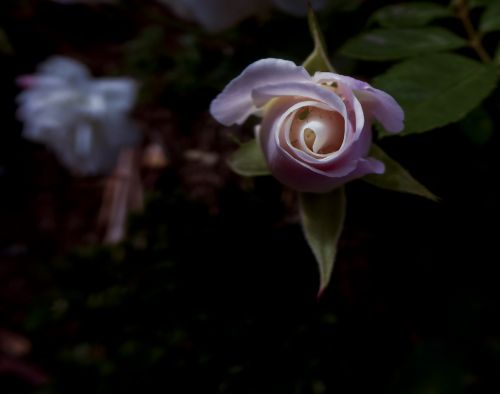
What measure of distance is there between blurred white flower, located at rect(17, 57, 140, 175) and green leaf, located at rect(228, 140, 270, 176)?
725 mm

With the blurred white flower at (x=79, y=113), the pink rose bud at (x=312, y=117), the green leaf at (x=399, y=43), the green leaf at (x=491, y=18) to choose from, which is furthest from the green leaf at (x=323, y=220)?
the blurred white flower at (x=79, y=113)

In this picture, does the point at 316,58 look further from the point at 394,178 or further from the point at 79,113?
the point at 79,113

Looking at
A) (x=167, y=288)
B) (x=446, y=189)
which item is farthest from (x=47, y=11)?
(x=446, y=189)

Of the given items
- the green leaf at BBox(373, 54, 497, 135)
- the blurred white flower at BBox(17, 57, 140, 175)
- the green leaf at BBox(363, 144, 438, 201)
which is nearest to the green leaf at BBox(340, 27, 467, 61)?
the green leaf at BBox(373, 54, 497, 135)

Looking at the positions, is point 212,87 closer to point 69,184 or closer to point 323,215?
point 323,215

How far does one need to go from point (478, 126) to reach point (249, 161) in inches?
10.8

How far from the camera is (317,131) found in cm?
44

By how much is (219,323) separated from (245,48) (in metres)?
0.40

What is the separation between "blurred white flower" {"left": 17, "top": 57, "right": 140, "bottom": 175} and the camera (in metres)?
1.15

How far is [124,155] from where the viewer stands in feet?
4.46

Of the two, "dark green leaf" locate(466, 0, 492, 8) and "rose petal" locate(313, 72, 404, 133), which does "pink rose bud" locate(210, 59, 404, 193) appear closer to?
"rose petal" locate(313, 72, 404, 133)

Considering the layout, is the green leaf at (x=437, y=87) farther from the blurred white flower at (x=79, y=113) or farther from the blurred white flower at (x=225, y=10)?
the blurred white flower at (x=79, y=113)

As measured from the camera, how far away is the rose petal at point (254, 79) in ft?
1.37

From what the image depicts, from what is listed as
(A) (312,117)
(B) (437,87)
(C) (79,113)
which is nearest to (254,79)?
(A) (312,117)
